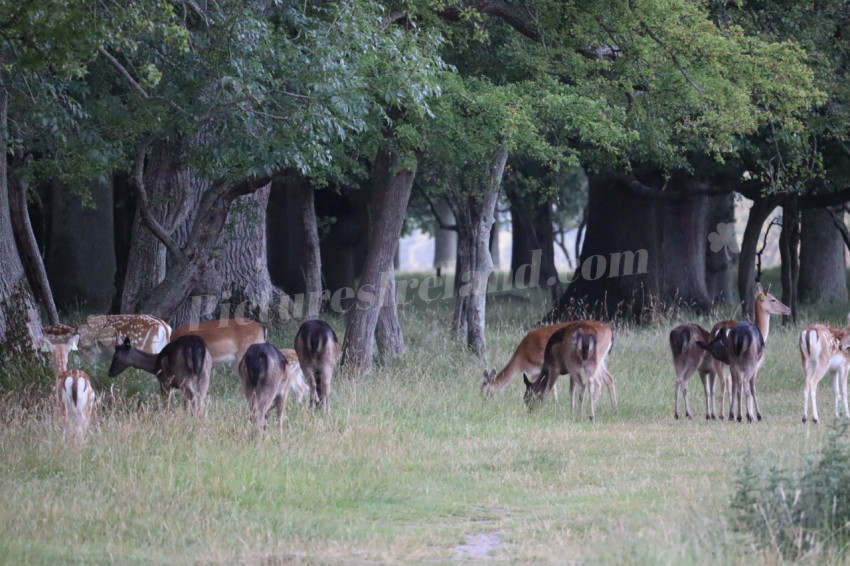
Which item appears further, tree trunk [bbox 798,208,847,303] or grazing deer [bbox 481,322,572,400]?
tree trunk [bbox 798,208,847,303]

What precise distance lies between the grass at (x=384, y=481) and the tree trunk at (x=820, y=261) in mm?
16006

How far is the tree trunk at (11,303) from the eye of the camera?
13.1 m

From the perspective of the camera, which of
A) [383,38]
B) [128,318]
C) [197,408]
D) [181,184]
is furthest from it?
[181,184]

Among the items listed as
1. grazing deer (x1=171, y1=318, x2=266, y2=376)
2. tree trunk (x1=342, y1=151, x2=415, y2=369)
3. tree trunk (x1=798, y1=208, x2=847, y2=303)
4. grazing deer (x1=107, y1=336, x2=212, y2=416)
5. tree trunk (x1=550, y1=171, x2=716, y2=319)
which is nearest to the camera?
grazing deer (x1=107, y1=336, x2=212, y2=416)

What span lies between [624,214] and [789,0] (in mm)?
8073

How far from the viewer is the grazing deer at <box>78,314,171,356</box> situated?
1492 cm

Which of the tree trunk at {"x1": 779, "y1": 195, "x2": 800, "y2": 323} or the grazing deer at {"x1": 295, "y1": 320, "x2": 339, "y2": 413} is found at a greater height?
the tree trunk at {"x1": 779, "y1": 195, "x2": 800, "y2": 323}

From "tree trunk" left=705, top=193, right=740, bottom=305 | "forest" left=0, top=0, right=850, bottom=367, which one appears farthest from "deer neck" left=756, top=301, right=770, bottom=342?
"tree trunk" left=705, top=193, right=740, bottom=305

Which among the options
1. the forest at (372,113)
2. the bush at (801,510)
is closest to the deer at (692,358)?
the forest at (372,113)

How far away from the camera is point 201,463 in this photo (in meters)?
9.48

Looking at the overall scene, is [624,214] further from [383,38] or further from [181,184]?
[383,38]

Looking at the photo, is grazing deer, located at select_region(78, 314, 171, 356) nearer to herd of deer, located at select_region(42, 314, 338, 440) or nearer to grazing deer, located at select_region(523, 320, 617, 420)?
herd of deer, located at select_region(42, 314, 338, 440)

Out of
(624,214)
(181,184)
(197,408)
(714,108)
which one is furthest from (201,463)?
(624,214)

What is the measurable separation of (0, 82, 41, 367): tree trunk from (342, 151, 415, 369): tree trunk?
171 inches
